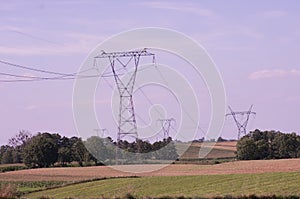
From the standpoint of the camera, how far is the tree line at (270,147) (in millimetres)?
90125

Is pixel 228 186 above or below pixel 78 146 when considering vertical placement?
below

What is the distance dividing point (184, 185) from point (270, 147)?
50290 millimetres

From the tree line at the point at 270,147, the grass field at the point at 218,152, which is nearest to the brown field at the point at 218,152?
the grass field at the point at 218,152

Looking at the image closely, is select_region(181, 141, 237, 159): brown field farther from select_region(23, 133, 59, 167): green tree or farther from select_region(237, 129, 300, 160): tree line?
select_region(23, 133, 59, 167): green tree

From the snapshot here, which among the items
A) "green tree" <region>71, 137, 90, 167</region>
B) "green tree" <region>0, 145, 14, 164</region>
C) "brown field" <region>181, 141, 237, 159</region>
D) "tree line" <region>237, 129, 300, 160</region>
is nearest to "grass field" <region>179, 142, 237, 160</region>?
"brown field" <region>181, 141, 237, 159</region>

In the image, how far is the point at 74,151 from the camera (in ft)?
307

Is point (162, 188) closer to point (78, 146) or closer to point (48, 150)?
point (78, 146)

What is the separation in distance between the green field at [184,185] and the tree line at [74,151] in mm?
11180

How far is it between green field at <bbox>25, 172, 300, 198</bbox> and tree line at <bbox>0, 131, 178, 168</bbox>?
36.7 ft

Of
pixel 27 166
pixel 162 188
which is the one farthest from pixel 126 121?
pixel 27 166

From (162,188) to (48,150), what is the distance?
5205cm

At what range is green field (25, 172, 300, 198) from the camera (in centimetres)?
4012

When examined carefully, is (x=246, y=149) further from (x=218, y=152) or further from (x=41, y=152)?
(x=41, y=152)

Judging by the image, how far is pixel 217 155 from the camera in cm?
9688
